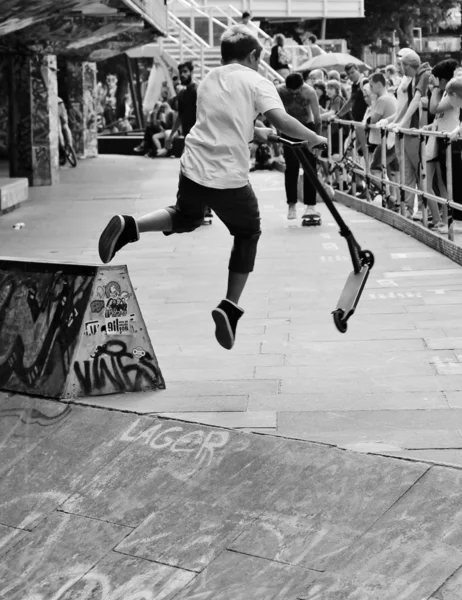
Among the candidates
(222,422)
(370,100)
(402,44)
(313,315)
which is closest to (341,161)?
(370,100)

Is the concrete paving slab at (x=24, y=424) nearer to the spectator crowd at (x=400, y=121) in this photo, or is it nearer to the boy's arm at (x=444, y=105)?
the spectator crowd at (x=400, y=121)

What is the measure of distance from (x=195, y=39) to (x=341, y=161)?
18.8 metres

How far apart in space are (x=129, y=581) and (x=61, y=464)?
1060 mm

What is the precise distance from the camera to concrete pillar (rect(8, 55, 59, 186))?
20391mm

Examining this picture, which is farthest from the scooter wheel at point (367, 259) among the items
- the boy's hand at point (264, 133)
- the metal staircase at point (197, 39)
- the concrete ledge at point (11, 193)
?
the metal staircase at point (197, 39)

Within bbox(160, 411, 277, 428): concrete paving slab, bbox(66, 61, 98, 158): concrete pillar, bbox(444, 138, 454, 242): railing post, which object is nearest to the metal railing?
bbox(444, 138, 454, 242): railing post

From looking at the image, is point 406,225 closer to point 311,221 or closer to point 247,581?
point 311,221

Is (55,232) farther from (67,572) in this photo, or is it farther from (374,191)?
(67,572)

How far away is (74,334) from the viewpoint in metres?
6.04

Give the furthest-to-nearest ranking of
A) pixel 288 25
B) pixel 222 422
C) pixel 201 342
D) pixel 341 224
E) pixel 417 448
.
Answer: pixel 288 25 → pixel 201 342 → pixel 341 224 → pixel 222 422 → pixel 417 448

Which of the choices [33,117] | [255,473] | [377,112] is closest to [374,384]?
→ [255,473]

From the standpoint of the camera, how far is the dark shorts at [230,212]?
6250mm

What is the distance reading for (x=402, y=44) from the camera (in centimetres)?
5544

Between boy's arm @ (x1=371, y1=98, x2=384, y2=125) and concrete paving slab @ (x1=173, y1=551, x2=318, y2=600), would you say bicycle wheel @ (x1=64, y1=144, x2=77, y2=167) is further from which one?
concrete paving slab @ (x1=173, y1=551, x2=318, y2=600)
